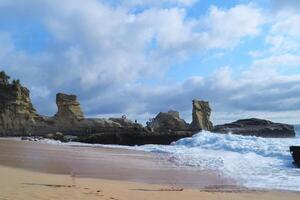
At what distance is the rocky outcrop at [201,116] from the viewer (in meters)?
73.1

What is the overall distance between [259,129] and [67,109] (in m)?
33.7

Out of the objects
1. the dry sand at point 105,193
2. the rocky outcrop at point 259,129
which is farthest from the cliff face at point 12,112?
the dry sand at point 105,193

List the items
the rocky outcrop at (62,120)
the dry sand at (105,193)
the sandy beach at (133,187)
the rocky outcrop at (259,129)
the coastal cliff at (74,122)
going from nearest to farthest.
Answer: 1. the dry sand at (105,193)
2. the sandy beach at (133,187)
3. the rocky outcrop at (259,129)
4. the coastal cliff at (74,122)
5. the rocky outcrop at (62,120)

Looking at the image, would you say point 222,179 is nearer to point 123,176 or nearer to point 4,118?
point 123,176

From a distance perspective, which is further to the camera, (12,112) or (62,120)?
(62,120)

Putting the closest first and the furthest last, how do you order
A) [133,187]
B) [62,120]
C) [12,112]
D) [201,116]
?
[133,187], [12,112], [201,116], [62,120]

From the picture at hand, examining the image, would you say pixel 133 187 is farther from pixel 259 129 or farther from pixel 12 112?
pixel 12 112

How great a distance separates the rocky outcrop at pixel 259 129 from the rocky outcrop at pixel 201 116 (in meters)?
1.68

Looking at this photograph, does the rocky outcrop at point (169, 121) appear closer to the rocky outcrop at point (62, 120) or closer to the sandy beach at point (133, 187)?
the rocky outcrop at point (62, 120)

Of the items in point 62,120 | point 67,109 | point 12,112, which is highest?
point 67,109

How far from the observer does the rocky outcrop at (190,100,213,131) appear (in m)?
73.1

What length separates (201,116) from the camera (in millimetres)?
74312

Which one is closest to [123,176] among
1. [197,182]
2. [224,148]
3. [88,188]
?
[197,182]

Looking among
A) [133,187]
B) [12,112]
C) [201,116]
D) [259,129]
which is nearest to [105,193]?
[133,187]
